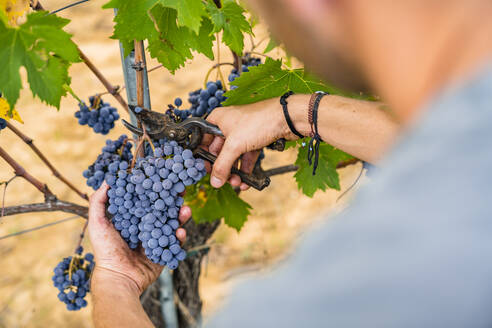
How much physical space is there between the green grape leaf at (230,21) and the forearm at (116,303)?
0.72m

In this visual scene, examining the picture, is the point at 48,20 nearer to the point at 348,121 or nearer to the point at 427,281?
the point at 348,121

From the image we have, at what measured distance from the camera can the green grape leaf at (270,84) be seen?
1236 mm

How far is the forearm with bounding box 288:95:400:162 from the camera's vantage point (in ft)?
3.71

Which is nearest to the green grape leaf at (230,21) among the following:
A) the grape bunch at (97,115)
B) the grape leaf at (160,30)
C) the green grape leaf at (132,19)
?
the grape leaf at (160,30)

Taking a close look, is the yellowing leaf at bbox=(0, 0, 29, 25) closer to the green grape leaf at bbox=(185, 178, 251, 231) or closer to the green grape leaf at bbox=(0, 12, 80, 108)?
the green grape leaf at bbox=(0, 12, 80, 108)

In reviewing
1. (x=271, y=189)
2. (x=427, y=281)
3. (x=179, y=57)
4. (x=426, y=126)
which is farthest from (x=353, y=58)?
(x=271, y=189)

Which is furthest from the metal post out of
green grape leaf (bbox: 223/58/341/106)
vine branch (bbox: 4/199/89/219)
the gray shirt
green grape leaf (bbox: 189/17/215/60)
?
the gray shirt

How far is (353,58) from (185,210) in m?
0.70

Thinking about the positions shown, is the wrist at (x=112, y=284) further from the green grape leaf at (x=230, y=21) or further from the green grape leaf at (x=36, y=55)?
the green grape leaf at (x=230, y=21)

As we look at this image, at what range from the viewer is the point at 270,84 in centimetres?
130

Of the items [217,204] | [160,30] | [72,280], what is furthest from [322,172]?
[72,280]

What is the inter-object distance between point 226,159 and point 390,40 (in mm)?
709

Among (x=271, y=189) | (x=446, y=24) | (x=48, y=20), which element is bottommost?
(x=271, y=189)

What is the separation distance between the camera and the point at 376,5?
1.68ft
